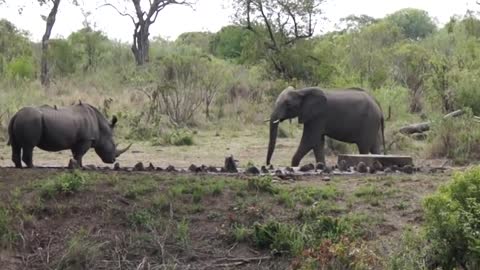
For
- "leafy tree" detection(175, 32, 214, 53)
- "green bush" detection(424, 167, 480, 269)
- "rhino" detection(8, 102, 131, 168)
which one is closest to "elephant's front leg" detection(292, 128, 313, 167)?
"rhino" detection(8, 102, 131, 168)

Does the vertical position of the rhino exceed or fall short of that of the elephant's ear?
it falls short

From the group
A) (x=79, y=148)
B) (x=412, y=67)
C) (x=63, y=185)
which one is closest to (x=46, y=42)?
(x=412, y=67)

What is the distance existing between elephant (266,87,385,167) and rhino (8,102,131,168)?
9.88 ft

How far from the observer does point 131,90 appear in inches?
1203

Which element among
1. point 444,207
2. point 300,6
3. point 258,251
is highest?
point 300,6

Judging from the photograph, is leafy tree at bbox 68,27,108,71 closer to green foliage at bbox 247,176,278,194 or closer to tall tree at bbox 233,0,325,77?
tall tree at bbox 233,0,325,77

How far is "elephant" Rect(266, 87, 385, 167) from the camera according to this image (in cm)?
1571

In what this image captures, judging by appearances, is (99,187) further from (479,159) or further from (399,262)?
(479,159)

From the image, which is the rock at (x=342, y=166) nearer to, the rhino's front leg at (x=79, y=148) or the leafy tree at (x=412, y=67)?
the rhino's front leg at (x=79, y=148)

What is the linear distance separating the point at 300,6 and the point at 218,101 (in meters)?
8.15

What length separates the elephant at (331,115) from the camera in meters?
15.7

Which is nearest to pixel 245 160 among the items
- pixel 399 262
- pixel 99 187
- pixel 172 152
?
pixel 172 152

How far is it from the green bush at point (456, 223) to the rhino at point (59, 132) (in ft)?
21.0

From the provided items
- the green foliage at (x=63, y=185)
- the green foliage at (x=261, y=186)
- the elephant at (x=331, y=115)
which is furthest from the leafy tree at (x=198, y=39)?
the green foliage at (x=63, y=185)
